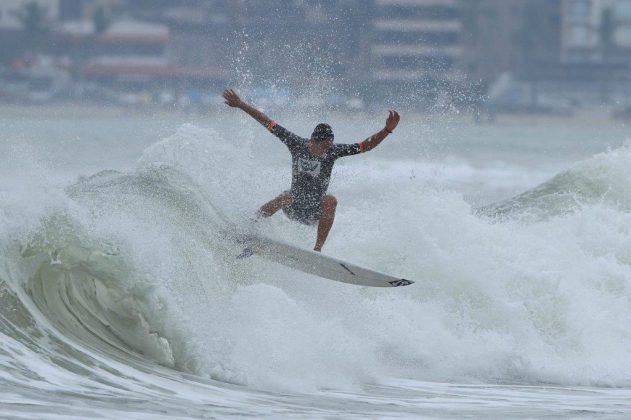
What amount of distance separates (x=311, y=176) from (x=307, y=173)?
4 centimetres

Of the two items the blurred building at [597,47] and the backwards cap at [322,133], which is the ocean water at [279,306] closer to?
the backwards cap at [322,133]

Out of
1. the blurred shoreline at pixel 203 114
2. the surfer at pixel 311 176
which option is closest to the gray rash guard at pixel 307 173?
the surfer at pixel 311 176

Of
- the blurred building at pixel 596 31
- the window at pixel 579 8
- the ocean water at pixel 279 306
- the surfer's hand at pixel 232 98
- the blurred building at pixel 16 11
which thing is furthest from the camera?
the window at pixel 579 8

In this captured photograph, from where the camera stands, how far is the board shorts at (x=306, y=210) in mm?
11289

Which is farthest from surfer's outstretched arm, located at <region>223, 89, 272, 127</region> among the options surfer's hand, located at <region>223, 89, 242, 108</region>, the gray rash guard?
the gray rash guard

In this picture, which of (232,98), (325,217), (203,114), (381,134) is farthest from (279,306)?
(203,114)

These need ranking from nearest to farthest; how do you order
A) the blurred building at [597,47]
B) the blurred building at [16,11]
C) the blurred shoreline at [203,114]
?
the blurred shoreline at [203,114]
the blurred building at [16,11]
the blurred building at [597,47]

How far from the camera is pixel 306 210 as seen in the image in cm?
1130

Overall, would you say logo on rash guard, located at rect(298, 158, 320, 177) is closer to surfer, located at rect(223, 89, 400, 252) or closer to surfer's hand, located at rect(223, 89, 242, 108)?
surfer, located at rect(223, 89, 400, 252)

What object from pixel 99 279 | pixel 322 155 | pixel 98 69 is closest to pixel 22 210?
pixel 99 279

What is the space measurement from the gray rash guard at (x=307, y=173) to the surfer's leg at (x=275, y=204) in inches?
1.8

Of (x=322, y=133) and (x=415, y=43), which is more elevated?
(x=415, y=43)

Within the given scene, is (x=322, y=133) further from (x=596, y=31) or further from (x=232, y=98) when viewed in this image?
(x=596, y=31)

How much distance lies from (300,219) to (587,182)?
25.3 feet
